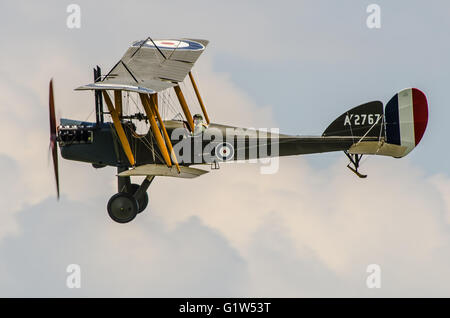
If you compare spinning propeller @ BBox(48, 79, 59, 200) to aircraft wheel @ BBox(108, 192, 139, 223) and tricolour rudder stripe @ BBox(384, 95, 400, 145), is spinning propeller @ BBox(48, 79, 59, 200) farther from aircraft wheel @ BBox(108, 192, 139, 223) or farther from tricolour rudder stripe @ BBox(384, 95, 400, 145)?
tricolour rudder stripe @ BBox(384, 95, 400, 145)

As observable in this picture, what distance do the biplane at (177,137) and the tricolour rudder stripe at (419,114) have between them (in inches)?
1.0

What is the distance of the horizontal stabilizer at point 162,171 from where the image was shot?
2791 centimetres

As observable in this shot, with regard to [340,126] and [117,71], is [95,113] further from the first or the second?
[340,126]

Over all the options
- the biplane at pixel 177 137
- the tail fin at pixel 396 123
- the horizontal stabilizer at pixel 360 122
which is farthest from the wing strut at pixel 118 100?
the tail fin at pixel 396 123

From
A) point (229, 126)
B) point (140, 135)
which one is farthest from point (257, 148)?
point (140, 135)

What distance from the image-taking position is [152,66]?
30719 mm

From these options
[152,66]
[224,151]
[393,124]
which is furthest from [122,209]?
[393,124]

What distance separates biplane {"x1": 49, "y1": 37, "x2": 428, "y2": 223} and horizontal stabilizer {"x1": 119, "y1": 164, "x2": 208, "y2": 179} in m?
0.12

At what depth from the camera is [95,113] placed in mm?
29547

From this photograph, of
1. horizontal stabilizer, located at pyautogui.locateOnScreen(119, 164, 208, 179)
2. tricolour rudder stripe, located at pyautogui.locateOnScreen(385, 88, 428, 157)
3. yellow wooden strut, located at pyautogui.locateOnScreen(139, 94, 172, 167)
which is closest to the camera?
horizontal stabilizer, located at pyautogui.locateOnScreen(119, 164, 208, 179)

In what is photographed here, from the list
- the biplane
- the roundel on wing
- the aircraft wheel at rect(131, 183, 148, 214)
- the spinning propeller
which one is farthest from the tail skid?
the spinning propeller

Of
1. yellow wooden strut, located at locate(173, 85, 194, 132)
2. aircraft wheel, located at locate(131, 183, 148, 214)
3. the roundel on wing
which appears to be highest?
yellow wooden strut, located at locate(173, 85, 194, 132)

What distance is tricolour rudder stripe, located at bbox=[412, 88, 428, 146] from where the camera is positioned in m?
30.0

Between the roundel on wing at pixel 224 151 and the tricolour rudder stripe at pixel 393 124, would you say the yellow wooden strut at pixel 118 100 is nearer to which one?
Answer: the roundel on wing at pixel 224 151
